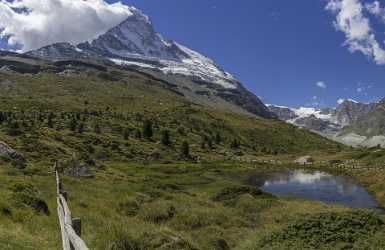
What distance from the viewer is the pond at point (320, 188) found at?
6850 centimetres

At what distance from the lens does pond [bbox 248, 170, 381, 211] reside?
225 feet

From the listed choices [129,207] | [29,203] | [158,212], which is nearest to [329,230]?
[158,212]

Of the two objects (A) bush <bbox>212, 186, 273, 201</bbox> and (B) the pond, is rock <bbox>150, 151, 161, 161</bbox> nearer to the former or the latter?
(B) the pond

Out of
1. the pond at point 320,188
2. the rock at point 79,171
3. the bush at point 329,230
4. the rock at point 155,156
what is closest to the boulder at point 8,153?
the rock at point 79,171

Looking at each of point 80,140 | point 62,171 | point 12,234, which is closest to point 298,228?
point 12,234

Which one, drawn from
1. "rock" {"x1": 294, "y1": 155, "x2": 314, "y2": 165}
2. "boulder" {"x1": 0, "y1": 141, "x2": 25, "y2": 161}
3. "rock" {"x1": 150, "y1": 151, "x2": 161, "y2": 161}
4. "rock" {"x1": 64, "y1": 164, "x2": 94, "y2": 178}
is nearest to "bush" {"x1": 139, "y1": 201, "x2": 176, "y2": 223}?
"rock" {"x1": 64, "y1": 164, "x2": 94, "y2": 178}

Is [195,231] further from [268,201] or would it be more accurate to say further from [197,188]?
[197,188]

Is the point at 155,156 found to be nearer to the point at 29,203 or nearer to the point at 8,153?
the point at 8,153

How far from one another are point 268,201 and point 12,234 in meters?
33.4

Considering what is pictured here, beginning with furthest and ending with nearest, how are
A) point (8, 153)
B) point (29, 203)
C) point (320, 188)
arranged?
point (320, 188) < point (8, 153) < point (29, 203)

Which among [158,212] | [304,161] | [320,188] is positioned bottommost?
[158,212]

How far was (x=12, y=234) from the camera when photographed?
63.6ft

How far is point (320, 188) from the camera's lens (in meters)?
84.2

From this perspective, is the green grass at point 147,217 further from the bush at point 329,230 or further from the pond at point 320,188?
the pond at point 320,188
